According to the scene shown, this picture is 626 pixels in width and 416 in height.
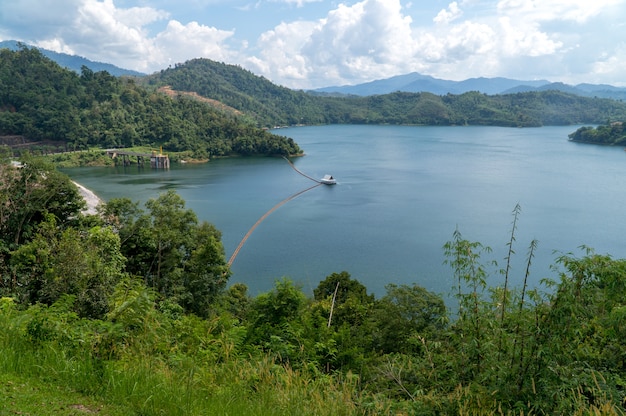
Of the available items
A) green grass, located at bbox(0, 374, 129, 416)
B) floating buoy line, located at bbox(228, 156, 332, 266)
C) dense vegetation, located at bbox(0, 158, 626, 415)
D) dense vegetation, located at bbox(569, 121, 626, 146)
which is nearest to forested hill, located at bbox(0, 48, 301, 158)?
floating buoy line, located at bbox(228, 156, 332, 266)

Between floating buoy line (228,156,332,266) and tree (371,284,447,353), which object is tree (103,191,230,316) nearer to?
floating buoy line (228,156,332,266)

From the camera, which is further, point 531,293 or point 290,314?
point 290,314

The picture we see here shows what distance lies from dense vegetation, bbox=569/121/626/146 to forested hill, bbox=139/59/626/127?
109ft

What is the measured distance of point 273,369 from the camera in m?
3.70

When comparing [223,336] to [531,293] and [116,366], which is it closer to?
[116,366]

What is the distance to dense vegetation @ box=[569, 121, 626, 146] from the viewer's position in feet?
207

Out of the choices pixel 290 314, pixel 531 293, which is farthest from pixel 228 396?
pixel 290 314

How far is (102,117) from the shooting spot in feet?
203

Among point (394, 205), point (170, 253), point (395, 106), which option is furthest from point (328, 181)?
point (395, 106)

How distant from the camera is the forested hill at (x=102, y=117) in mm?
57250

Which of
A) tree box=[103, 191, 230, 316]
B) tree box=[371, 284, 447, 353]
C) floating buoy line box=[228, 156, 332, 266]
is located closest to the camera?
tree box=[371, 284, 447, 353]

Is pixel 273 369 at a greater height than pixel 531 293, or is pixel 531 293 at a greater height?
pixel 531 293

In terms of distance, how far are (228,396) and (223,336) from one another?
1.73 meters

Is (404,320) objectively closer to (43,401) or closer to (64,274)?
(64,274)
